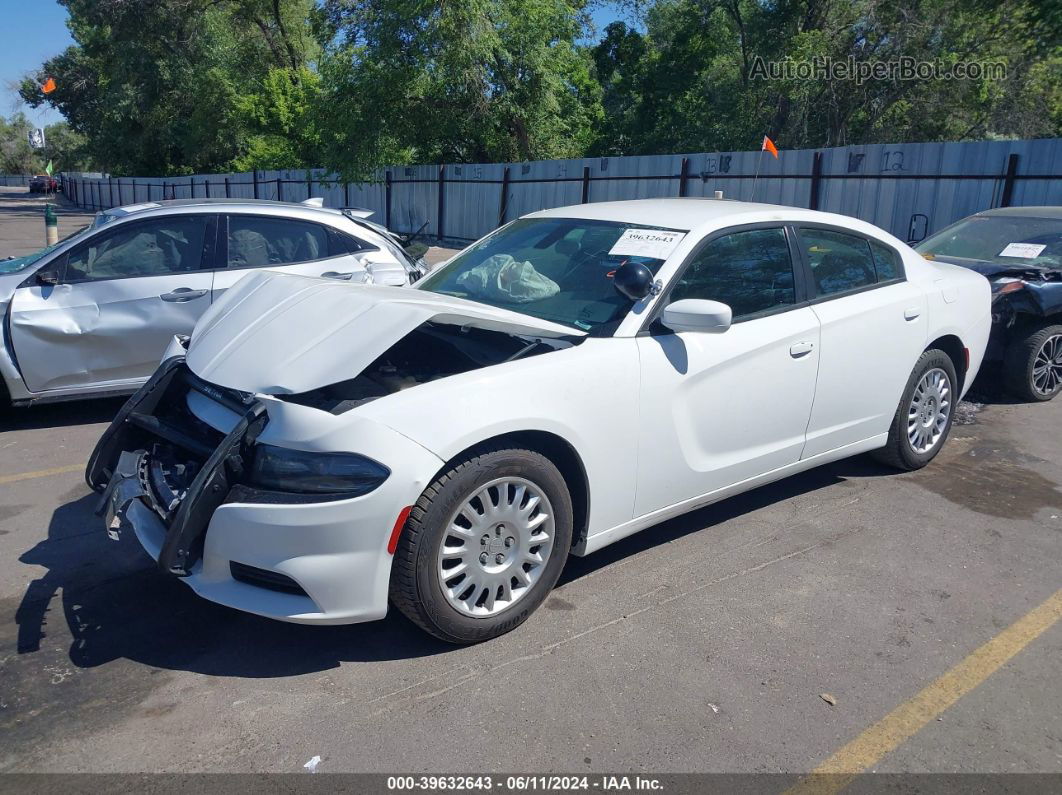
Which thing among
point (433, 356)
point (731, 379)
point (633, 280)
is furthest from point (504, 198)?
point (433, 356)

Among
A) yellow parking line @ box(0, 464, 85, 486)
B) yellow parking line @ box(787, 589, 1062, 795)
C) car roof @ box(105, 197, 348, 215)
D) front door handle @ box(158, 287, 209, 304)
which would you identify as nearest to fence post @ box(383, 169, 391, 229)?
car roof @ box(105, 197, 348, 215)

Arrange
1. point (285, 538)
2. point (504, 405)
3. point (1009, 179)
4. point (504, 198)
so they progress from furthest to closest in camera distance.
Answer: point (504, 198)
point (1009, 179)
point (504, 405)
point (285, 538)

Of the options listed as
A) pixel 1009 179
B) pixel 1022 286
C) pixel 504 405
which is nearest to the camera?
pixel 504 405

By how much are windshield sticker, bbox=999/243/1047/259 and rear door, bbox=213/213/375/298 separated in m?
5.57

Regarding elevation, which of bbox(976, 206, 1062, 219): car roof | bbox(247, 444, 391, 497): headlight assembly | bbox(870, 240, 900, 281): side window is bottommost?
bbox(247, 444, 391, 497): headlight assembly

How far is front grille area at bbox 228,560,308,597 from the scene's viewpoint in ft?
10.3

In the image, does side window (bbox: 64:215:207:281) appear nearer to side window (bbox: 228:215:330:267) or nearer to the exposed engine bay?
side window (bbox: 228:215:330:267)

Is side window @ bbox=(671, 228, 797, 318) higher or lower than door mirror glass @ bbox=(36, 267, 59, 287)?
higher

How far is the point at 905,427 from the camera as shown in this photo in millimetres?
5258

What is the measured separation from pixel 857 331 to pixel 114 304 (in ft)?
16.2

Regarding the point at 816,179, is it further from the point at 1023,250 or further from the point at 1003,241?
the point at 1023,250

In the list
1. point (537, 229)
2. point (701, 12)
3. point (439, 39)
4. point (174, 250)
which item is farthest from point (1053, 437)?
point (701, 12)

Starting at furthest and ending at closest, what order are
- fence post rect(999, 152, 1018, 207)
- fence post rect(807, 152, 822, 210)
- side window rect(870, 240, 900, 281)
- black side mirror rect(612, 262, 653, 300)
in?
1. fence post rect(807, 152, 822, 210)
2. fence post rect(999, 152, 1018, 207)
3. side window rect(870, 240, 900, 281)
4. black side mirror rect(612, 262, 653, 300)

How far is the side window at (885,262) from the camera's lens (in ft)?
16.8
